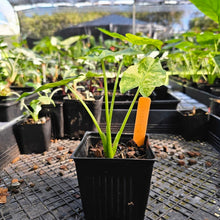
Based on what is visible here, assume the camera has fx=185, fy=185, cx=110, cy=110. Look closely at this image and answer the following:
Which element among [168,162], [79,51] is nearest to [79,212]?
[168,162]

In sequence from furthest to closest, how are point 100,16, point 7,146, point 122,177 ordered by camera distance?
point 100,16 → point 7,146 → point 122,177

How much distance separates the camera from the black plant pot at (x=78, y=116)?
1278 millimetres

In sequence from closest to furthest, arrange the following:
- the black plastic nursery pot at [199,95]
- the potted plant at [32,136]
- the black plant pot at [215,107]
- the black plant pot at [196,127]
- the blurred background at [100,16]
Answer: the potted plant at [32,136]
the black plant pot at [196,127]
the black plant pot at [215,107]
the black plastic nursery pot at [199,95]
the blurred background at [100,16]

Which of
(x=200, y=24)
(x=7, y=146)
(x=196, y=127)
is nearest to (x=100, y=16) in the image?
(x=200, y=24)

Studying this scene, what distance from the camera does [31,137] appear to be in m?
1.15

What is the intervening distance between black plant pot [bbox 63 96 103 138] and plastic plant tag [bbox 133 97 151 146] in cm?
53

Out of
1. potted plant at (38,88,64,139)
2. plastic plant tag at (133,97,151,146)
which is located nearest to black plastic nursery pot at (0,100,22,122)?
potted plant at (38,88,64,139)

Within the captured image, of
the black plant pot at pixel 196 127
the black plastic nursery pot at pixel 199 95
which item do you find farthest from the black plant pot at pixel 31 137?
the black plastic nursery pot at pixel 199 95

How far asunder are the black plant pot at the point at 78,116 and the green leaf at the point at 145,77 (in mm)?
630

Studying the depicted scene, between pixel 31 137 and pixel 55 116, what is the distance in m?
0.24

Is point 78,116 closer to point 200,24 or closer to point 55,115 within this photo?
point 55,115

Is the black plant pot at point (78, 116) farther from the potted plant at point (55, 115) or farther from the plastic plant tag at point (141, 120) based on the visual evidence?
the plastic plant tag at point (141, 120)

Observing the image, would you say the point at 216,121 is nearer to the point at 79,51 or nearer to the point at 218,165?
the point at 218,165

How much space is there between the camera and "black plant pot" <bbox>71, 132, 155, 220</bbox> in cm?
62
